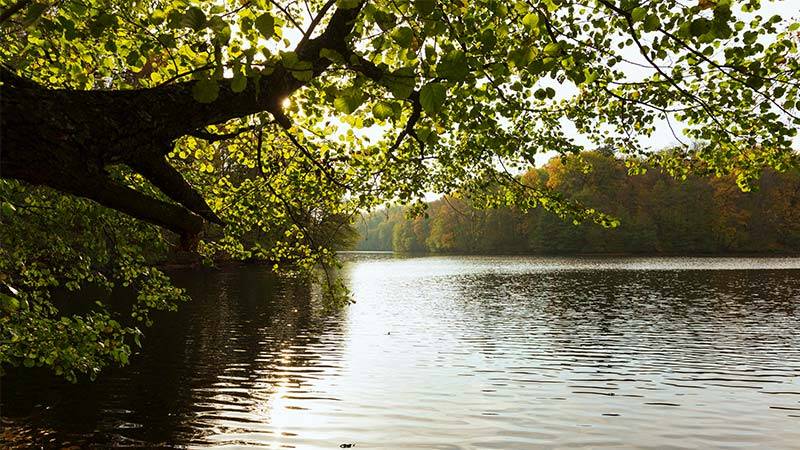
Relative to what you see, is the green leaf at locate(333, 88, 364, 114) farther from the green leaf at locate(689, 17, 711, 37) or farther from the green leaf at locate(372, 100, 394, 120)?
the green leaf at locate(689, 17, 711, 37)

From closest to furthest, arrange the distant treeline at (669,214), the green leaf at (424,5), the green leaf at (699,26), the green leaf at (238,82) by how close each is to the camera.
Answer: the green leaf at (424,5) < the green leaf at (238,82) < the green leaf at (699,26) < the distant treeline at (669,214)

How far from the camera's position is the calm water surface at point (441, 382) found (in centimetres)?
1386

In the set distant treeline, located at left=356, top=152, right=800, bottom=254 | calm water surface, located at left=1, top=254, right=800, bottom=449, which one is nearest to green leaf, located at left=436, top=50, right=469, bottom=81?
calm water surface, located at left=1, top=254, right=800, bottom=449

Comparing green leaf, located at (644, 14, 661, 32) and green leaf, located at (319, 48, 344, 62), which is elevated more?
green leaf, located at (644, 14, 661, 32)

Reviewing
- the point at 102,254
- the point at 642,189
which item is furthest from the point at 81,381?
the point at 642,189

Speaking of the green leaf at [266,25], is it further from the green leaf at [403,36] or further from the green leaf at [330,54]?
the green leaf at [403,36]

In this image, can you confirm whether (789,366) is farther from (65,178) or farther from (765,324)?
(65,178)

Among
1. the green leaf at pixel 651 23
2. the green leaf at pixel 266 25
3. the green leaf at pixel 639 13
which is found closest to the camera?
the green leaf at pixel 266 25

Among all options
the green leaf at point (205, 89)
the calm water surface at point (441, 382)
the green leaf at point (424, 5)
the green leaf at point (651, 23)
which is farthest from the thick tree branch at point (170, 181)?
the calm water surface at point (441, 382)

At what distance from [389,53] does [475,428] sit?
998 centimetres

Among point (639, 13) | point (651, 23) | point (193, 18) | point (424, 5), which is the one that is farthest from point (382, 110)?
point (651, 23)

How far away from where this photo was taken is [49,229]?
9.88m

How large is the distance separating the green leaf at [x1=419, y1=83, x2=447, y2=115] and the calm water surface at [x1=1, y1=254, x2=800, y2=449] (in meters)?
11.8

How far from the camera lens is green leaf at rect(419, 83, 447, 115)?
280 cm
